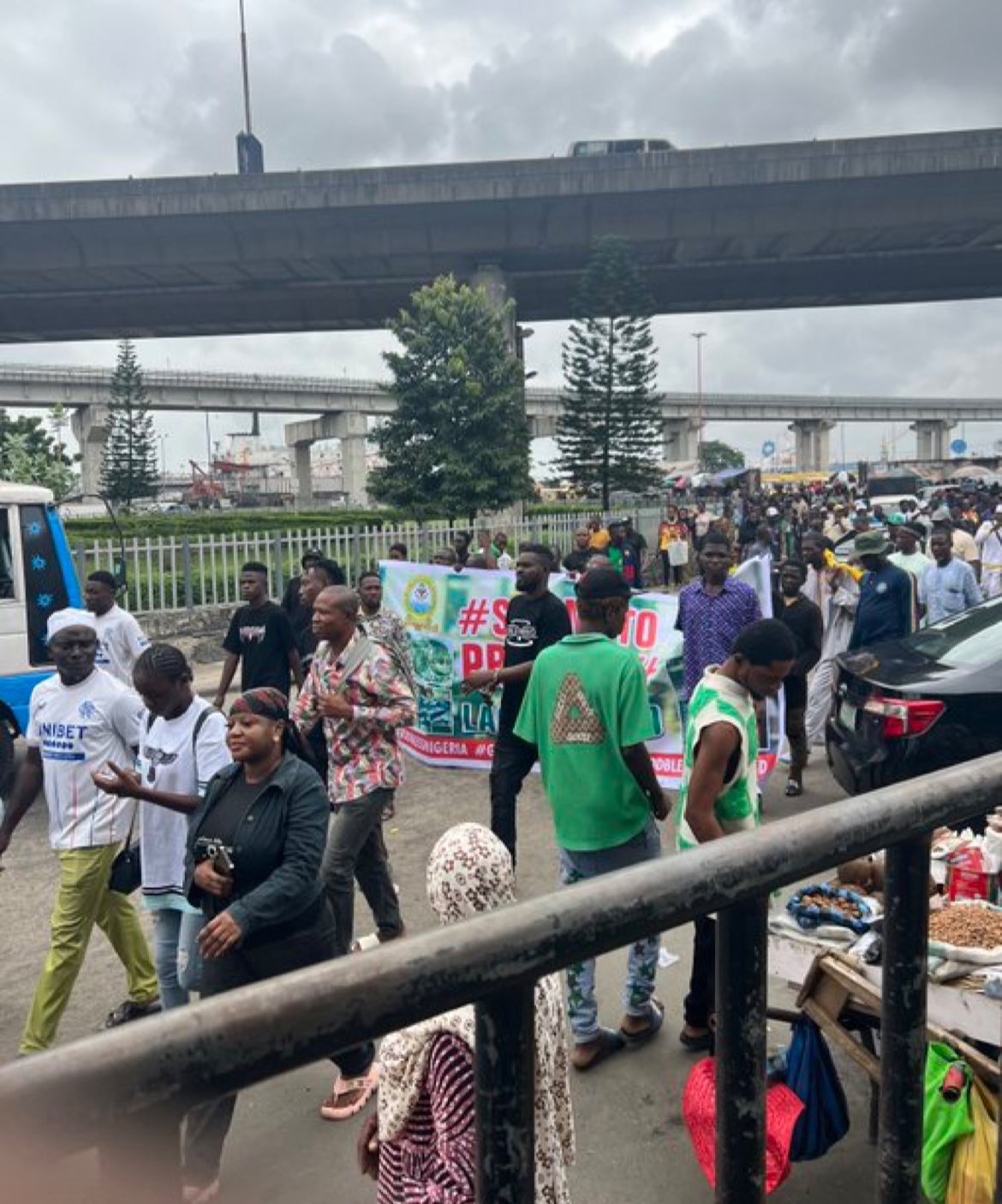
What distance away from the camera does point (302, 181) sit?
30.5 m

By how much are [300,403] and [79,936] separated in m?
57.9

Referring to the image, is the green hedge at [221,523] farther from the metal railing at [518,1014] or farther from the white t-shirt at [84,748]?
the metal railing at [518,1014]

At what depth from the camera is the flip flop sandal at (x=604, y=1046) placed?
3.79 m

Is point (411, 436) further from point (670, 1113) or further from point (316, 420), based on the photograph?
point (316, 420)

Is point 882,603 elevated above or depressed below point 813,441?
below

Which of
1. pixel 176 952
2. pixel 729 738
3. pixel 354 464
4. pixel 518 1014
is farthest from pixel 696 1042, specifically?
pixel 354 464

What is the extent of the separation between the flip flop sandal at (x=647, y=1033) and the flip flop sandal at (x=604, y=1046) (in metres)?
0.03

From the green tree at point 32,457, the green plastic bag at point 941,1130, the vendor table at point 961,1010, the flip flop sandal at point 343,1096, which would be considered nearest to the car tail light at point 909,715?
the vendor table at point 961,1010

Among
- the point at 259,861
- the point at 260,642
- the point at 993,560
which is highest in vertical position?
the point at 260,642

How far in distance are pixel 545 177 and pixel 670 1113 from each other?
100ft

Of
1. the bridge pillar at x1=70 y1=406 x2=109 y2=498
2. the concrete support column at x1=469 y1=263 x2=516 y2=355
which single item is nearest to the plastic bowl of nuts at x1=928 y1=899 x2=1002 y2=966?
the concrete support column at x1=469 y1=263 x2=516 y2=355

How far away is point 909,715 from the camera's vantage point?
5457mm

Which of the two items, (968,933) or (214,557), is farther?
(214,557)

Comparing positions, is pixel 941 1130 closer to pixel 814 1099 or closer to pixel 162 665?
pixel 814 1099
